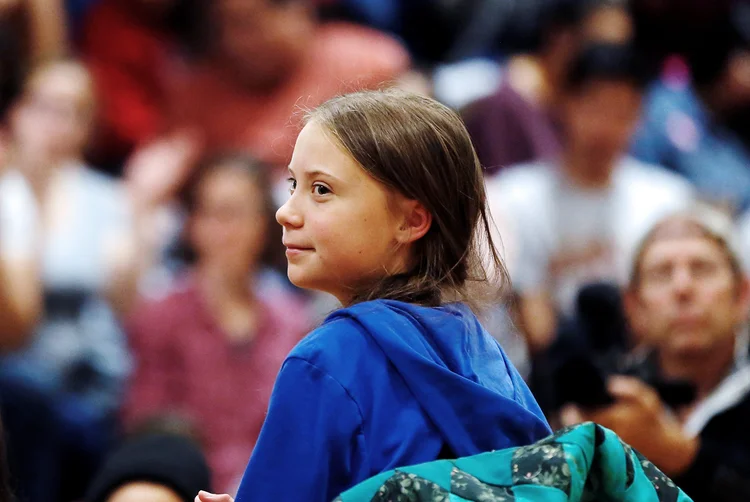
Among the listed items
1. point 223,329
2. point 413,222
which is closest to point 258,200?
point 223,329

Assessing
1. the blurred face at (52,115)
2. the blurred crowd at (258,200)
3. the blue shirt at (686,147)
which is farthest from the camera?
the blue shirt at (686,147)

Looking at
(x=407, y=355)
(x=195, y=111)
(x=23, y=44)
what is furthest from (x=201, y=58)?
(x=407, y=355)

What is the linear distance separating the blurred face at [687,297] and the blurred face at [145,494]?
1.26 m

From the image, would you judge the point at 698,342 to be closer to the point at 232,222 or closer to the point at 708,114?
the point at 232,222

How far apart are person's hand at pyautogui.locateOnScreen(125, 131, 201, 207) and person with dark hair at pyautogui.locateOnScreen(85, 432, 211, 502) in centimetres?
180

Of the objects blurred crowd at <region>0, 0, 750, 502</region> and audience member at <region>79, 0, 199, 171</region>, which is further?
audience member at <region>79, 0, 199, 171</region>

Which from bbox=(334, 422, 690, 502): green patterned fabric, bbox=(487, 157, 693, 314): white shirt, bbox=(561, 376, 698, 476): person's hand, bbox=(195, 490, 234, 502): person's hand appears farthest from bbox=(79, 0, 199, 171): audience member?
bbox=(334, 422, 690, 502): green patterned fabric

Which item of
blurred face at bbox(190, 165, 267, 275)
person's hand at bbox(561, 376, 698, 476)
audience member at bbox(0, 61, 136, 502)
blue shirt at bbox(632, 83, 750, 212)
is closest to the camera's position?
person's hand at bbox(561, 376, 698, 476)

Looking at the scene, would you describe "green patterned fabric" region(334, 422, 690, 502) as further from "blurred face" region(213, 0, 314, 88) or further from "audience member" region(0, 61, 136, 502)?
"blurred face" region(213, 0, 314, 88)

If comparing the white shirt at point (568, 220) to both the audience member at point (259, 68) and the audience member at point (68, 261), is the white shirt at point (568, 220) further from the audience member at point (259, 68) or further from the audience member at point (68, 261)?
the audience member at point (68, 261)

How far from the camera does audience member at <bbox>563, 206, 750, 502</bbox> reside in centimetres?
249

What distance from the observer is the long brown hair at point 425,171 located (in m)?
1.58

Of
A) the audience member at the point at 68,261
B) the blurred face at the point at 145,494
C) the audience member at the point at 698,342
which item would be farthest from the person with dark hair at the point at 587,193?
the blurred face at the point at 145,494

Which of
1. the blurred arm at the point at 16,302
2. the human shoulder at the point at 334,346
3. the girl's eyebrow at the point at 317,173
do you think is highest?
the girl's eyebrow at the point at 317,173
